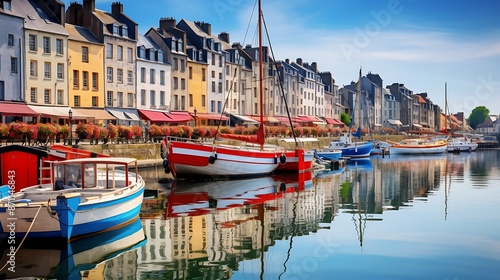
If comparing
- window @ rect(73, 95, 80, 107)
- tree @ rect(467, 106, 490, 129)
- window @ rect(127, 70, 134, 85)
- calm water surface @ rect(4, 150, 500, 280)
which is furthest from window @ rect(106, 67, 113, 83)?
tree @ rect(467, 106, 490, 129)

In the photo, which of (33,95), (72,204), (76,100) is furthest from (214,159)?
(76,100)

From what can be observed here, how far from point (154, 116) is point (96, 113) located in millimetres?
5966

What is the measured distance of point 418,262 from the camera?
11.0 m

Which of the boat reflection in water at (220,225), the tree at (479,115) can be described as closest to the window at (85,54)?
the boat reflection in water at (220,225)

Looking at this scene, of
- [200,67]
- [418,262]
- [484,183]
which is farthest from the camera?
[200,67]

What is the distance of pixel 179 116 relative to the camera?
155ft

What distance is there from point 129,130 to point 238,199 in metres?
14.3

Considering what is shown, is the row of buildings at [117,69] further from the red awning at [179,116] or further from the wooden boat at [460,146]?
the wooden boat at [460,146]

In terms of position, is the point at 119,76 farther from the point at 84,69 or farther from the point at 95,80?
the point at 84,69

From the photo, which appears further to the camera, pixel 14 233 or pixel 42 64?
pixel 42 64

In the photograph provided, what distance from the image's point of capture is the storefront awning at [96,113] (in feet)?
126

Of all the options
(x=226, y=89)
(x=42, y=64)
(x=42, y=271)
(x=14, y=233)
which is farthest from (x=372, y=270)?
(x=226, y=89)

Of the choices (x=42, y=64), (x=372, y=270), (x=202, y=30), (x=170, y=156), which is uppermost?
(x=202, y=30)

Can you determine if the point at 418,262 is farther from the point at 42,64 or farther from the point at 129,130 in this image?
the point at 42,64
